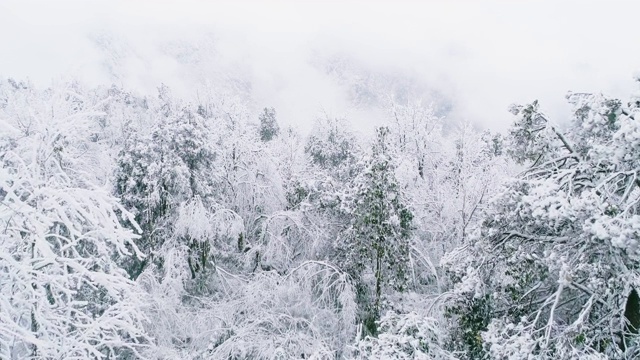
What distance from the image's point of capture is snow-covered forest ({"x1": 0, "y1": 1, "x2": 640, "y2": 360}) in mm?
5055

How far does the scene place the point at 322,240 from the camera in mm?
15273

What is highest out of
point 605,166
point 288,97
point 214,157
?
point 605,166

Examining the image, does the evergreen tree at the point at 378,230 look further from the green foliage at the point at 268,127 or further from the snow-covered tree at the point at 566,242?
the green foliage at the point at 268,127

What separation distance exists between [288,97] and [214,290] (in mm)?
124015

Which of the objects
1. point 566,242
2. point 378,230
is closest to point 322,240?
point 378,230

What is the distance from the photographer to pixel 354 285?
1356 cm

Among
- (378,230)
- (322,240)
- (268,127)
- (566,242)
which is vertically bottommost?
(268,127)

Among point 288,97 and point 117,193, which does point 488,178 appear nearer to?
point 117,193

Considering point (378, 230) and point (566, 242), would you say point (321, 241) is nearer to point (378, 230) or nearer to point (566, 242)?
point (378, 230)

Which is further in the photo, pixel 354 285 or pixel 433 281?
pixel 433 281

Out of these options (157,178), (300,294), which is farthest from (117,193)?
(300,294)

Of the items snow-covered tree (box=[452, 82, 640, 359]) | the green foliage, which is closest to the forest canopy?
snow-covered tree (box=[452, 82, 640, 359])

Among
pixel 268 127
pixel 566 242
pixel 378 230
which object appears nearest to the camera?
pixel 566 242

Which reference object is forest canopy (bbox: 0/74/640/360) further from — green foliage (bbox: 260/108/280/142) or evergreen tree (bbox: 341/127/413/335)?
green foliage (bbox: 260/108/280/142)
